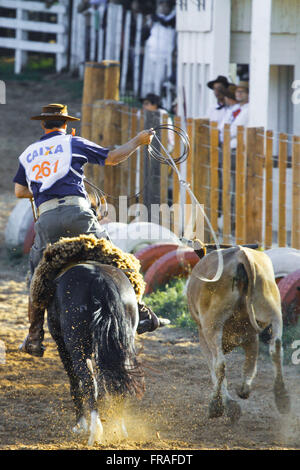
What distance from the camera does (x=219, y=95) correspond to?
11.0 metres

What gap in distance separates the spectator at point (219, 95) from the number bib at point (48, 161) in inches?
209

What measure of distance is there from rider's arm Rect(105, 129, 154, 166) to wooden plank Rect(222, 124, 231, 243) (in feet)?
12.2

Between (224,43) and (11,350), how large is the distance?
216 inches

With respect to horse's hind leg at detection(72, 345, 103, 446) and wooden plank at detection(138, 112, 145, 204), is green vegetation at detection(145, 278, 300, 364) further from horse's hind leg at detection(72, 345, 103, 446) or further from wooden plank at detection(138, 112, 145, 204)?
horse's hind leg at detection(72, 345, 103, 446)

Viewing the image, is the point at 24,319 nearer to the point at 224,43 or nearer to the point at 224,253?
the point at 224,253

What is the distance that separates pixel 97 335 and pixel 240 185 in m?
4.55

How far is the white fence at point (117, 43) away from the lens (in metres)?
19.0

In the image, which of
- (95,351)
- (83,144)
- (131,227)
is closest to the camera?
(95,351)

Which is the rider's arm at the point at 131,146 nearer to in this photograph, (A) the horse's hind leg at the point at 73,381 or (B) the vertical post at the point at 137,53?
(A) the horse's hind leg at the point at 73,381

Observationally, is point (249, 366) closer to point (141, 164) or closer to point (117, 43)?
point (141, 164)

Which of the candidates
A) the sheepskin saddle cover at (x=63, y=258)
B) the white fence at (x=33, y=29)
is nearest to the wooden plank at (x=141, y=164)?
the sheepskin saddle cover at (x=63, y=258)

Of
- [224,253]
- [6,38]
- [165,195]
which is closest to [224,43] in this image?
[165,195]

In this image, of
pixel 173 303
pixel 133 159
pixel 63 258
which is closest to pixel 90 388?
pixel 63 258

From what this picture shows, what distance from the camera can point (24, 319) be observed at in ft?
28.5
